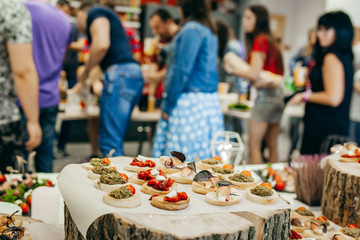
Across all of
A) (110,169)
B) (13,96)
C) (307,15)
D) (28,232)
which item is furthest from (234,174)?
(307,15)

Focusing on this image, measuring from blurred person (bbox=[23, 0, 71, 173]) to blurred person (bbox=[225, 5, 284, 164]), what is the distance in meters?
1.49

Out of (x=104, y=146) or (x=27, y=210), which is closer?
(x=27, y=210)

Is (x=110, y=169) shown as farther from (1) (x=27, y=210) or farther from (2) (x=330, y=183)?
(2) (x=330, y=183)

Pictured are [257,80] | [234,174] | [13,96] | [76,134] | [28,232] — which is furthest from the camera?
[76,134]

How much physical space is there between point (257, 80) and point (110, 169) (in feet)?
7.47

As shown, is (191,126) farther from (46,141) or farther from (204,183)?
(204,183)

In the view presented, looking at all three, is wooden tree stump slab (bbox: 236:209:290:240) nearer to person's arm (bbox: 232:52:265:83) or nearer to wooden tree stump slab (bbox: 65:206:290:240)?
Result: wooden tree stump slab (bbox: 65:206:290:240)

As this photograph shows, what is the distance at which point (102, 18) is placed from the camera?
109 inches

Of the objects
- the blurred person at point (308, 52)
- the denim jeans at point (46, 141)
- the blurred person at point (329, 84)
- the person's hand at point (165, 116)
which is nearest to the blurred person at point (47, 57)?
the denim jeans at point (46, 141)

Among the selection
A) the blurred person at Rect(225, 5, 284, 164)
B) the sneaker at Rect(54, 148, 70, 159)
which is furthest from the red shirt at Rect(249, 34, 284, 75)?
the sneaker at Rect(54, 148, 70, 159)

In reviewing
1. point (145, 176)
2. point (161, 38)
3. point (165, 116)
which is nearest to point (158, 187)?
point (145, 176)

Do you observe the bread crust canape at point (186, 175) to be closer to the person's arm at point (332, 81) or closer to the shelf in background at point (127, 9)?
the person's arm at point (332, 81)

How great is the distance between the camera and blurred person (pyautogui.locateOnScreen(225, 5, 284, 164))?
3.24 m

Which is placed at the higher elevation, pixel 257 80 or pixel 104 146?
pixel 257 80
